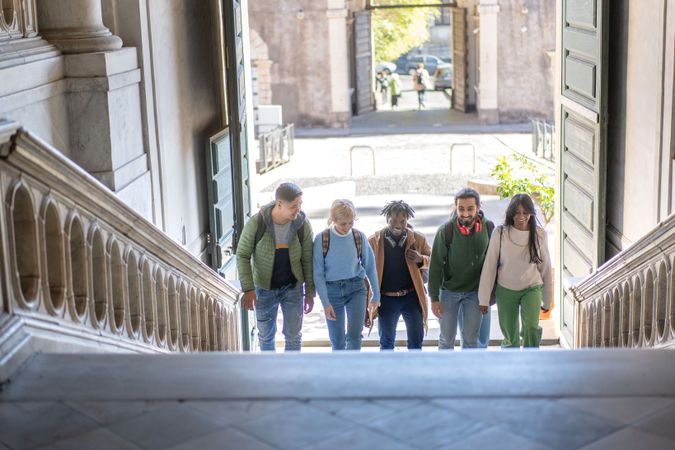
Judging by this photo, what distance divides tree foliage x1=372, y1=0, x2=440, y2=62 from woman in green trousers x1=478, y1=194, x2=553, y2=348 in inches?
1241

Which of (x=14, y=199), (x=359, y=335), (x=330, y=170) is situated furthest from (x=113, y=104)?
(x=330, y=170)

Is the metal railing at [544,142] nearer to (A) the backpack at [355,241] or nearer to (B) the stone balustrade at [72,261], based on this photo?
(A) the backpack at [355,241]

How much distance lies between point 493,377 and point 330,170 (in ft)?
60.9

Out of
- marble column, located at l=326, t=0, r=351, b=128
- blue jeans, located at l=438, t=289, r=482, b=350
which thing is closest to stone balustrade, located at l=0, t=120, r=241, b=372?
blue jeans, located at l=438, t=289, r=482, b=350

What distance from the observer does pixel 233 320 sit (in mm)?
8367

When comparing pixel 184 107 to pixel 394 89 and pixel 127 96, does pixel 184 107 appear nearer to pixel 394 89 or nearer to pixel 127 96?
pixel 127 96

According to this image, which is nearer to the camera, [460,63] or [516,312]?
[516,312]

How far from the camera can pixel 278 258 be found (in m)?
6.98

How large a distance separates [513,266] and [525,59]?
74.0 ft

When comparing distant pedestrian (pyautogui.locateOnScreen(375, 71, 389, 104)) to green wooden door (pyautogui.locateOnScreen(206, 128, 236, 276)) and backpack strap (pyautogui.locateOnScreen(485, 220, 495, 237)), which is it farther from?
backpack strap (pyautogui.locateOnScreen(485, 220, 495, 237))

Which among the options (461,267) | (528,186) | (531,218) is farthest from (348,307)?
(528,186)

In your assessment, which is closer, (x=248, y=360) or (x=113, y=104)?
(x=248, y=360)

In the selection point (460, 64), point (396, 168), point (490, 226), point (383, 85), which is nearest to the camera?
point (490, 226)

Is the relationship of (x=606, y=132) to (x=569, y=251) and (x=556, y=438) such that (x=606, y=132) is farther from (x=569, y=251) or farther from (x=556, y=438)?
(x=556, y=438)
